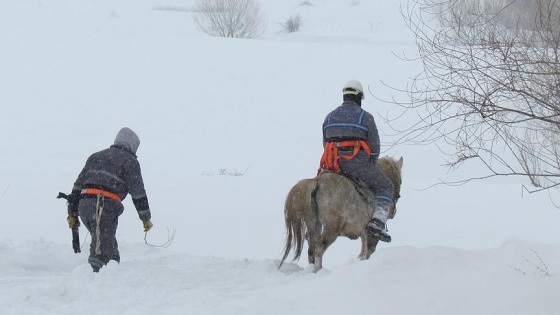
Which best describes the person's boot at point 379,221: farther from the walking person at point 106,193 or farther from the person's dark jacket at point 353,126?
the walking person at point 106,193

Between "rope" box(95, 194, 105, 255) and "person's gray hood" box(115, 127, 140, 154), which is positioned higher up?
"person's gray hood" box(115, 127, 140, 154)

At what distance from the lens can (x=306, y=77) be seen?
3625cm

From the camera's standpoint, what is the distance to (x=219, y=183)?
16.0 m

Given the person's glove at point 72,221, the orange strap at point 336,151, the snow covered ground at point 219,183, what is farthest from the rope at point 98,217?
the orange strap at point 336,151

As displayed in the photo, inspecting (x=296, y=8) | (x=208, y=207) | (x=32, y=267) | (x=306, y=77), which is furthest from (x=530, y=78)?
(x=296, y=8)

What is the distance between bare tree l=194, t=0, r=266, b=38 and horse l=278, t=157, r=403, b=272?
1837 inches

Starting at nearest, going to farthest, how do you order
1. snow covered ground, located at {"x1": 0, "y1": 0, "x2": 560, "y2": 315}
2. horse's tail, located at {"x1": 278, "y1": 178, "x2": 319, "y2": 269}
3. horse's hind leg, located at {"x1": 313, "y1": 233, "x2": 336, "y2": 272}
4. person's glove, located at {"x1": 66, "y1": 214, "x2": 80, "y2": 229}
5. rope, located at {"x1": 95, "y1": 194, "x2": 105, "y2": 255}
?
1. snow covered ground, located at {"x1": 0, "y1": 0, "x2": 560, "y2": 315}
2. rope, located at {"x1": 95, "y1": 194, "x2": 105, "y2": 255}
3. horse's tail, located at {"x1": 278, "y1": 178, "x2": 319, "y2": 269}
4. horse's hind leg, located at {"x1": 313, "y1": 233, "x2": 336, "y2": 272}
5. person's glove, located at {"x1": 66, "y1": 214, "x2": 80, "y2": 229}

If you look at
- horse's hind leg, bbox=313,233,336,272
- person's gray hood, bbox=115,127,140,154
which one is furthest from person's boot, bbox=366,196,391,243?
person's gray hood, bbox=115,127,140,154

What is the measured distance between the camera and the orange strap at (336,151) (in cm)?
773

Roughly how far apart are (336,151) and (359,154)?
25cm

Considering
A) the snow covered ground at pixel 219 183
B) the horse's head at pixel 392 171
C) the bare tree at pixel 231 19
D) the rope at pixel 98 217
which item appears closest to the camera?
the snow covered ground at pixel 219 183

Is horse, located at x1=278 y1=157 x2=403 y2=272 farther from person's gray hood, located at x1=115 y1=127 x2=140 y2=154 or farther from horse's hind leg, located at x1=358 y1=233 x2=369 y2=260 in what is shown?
person's gray hood, located at x1=115 y1=127 x2=140 y2=154

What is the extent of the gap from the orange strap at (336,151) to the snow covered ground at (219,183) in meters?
1.17

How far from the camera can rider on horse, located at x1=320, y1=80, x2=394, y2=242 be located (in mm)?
7746
